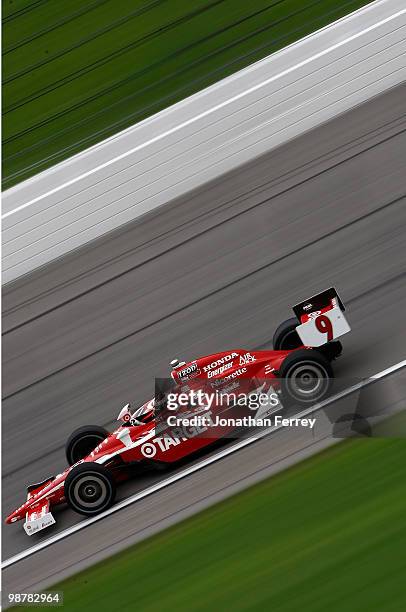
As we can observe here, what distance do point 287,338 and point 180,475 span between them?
1.70 meters

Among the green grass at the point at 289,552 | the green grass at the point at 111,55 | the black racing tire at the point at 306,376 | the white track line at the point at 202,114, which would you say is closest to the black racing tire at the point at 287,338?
the black racing tire at the point at 306,376

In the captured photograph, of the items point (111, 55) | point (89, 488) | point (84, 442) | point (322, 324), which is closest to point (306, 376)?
point (322, 324)

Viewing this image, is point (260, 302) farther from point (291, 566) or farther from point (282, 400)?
point (291, 566)

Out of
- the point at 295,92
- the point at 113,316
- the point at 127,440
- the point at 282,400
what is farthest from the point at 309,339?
the point at 295,92

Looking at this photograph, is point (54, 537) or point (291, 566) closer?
point (291, 566)

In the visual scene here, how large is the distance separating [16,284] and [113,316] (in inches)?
65.2

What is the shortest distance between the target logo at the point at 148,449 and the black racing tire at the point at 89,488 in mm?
381

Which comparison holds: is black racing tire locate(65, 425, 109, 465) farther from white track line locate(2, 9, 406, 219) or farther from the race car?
white track line locate(2, 9, 406, 219)

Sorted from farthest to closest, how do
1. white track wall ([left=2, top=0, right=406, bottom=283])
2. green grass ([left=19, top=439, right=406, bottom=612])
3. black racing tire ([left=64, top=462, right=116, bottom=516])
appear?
white track wall ([left=2, top=0, right=406, bottom=283]) → black racing tire ([left=64, top=462, right=116, bottom=516]) → green grass ([left=19, top=439, right=406, bottom=612])

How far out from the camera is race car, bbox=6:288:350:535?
9438 millimetres

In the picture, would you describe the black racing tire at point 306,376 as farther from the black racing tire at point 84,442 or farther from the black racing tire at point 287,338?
the black racing tire at point 84,442

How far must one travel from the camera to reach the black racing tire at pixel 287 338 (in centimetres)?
1009

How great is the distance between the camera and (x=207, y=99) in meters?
13.3

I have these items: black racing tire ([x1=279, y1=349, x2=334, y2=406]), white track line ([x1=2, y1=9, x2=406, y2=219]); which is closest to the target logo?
black racing tire ([x1=279, y1=349, x2=334, y2=406])
